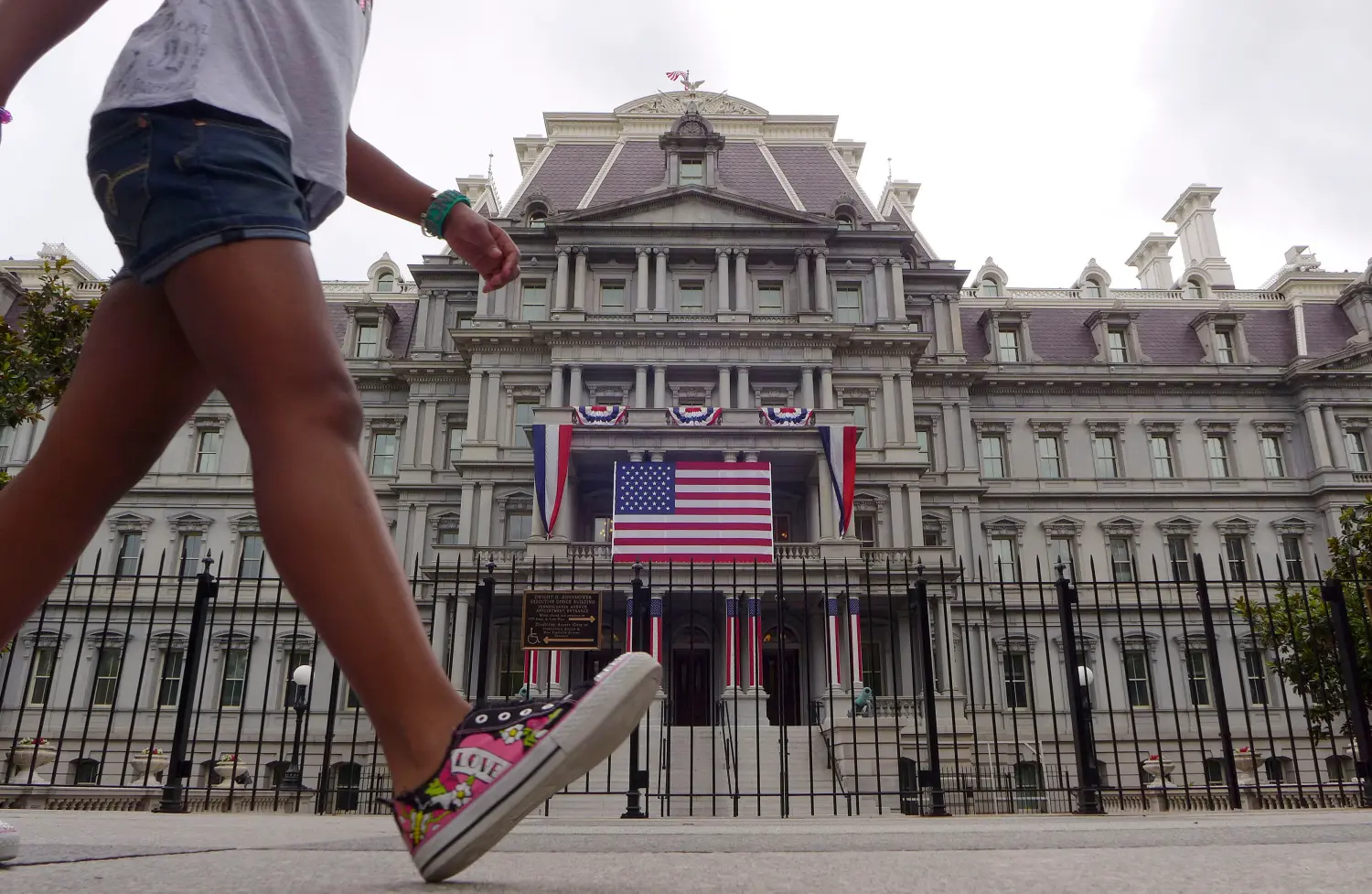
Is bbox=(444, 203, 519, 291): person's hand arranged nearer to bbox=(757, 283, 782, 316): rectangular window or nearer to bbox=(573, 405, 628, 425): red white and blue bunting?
bbox=(573, 405, 628, 425): red white and blue bunting

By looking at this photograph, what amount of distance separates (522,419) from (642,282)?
5971 mm

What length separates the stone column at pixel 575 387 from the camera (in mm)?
29094

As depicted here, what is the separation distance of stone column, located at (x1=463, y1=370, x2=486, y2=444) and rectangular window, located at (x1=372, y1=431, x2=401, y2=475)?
13.0 feet

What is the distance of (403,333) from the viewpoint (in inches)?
1438

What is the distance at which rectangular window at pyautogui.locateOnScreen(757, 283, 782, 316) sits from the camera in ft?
103

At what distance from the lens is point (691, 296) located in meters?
31.5

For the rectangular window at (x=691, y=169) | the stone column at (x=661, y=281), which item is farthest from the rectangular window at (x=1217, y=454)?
the rectangular window at (x=691, y=169)

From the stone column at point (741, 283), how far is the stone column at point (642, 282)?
2960 mm

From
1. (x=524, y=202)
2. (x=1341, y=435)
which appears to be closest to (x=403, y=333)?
(x=524, y=202)

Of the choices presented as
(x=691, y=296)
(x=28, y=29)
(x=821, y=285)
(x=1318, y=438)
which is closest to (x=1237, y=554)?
(x=1318, y=438)

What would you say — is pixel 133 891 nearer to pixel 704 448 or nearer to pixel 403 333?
pixel 704 448

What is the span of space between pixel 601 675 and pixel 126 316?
4.09 feet

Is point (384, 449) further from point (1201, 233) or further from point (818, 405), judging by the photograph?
point (1201, 233)

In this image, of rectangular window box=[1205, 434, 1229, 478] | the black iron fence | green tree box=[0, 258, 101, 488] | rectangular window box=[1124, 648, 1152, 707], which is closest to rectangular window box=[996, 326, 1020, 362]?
rectangular window box=[1205, 434, 1229, 478]
